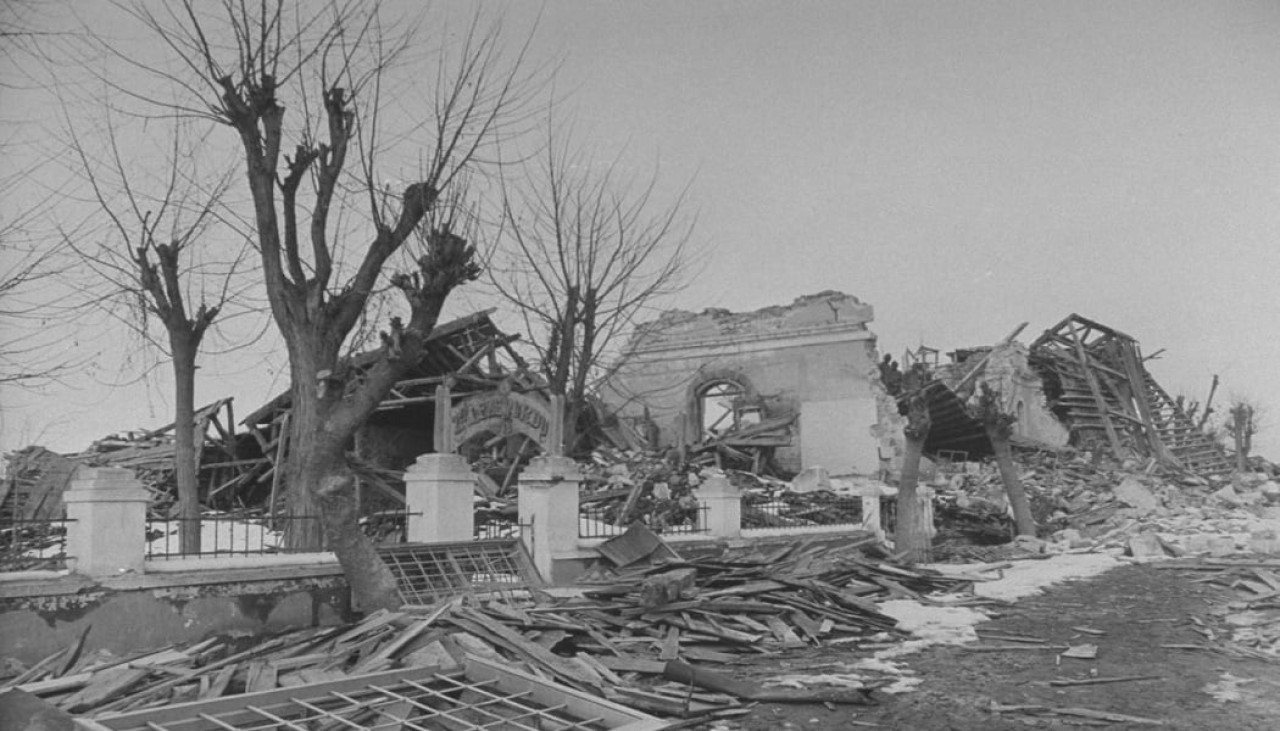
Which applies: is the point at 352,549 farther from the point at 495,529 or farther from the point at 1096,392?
the point at 1096,392

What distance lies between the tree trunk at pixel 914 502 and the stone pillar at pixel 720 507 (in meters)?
4.48

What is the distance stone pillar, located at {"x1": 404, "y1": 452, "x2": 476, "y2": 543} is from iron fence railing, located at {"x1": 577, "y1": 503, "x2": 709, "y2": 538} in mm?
3180

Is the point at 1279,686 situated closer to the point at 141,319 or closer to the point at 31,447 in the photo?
the point at 141,319

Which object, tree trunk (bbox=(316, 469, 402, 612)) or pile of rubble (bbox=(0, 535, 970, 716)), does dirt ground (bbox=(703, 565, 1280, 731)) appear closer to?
pile of rubble (bbox=(0, 535, 970, 716))

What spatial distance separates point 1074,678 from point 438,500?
7676 millimetres

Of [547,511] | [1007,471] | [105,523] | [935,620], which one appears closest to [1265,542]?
[1007,471]

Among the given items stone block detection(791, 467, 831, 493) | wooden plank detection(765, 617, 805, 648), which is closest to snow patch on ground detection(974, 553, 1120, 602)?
wooden plank detection(765, 617, 805, 648)

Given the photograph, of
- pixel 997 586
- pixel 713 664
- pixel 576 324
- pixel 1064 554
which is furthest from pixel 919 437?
pixel 713 664

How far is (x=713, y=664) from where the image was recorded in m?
8.73

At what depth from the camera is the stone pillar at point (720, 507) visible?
15.2 metres

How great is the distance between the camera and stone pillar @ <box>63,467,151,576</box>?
8.59 meters

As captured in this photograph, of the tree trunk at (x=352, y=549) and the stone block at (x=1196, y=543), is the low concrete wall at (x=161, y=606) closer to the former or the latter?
the tree trunk at (x=352, y=549)

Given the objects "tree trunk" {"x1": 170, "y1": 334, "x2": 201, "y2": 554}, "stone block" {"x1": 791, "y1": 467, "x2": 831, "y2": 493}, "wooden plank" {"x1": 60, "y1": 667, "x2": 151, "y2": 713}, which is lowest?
"wooden plank" {"x1": 60, "y1": 667, "x2": 151, "y2": 713}

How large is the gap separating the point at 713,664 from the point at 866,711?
2.22 m
